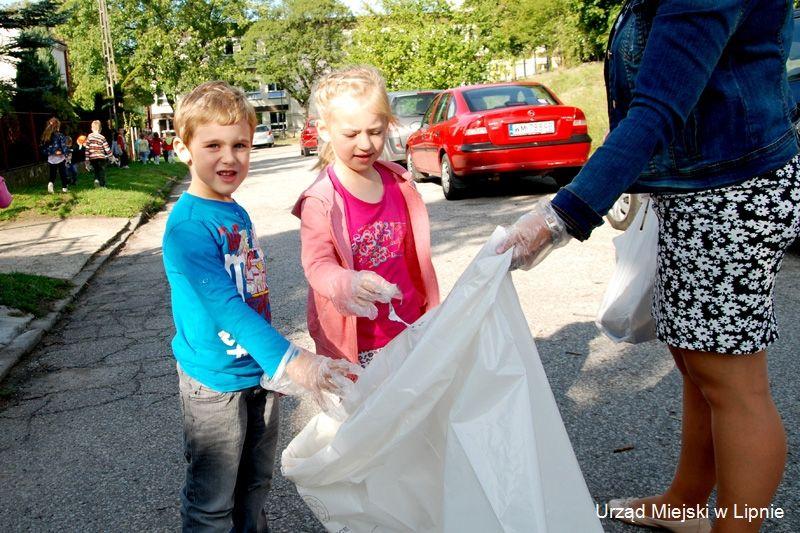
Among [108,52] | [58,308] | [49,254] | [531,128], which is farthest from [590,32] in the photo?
[58,308]

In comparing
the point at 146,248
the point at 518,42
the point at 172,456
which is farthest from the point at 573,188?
the point at 518,42

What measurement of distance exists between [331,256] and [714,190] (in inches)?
40.7

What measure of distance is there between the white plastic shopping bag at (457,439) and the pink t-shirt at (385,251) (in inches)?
14.4

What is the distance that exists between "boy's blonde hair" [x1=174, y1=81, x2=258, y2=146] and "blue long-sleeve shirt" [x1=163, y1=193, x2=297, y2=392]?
187mm

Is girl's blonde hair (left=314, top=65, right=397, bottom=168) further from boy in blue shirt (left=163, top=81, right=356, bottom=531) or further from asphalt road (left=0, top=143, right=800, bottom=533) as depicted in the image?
asphalt road (left=0, top=143, right=800, bottom=533)

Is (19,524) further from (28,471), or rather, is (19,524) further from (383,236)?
(383,236)

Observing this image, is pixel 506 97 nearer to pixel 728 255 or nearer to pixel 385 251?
pixel 385 251

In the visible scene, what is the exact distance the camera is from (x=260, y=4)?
2389 inches

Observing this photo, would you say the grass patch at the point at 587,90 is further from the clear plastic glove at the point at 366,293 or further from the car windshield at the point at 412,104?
the clear plastic glove at the point at 366,293

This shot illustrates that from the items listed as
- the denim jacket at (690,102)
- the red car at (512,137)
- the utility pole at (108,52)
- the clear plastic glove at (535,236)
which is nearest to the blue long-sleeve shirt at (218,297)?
the clear plastic glove at (535,236)

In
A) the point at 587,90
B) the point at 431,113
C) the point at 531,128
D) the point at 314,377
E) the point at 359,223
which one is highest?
the point at 587,90

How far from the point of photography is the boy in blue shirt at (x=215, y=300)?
1700 mm

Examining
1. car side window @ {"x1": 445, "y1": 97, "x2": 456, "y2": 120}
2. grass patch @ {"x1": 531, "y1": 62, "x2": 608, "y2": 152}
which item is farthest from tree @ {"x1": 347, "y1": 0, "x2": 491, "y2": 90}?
car side window @ {"x1": 445, "y1": 97, "x2": 456, "y2": 120}

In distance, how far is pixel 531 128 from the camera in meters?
8.80
